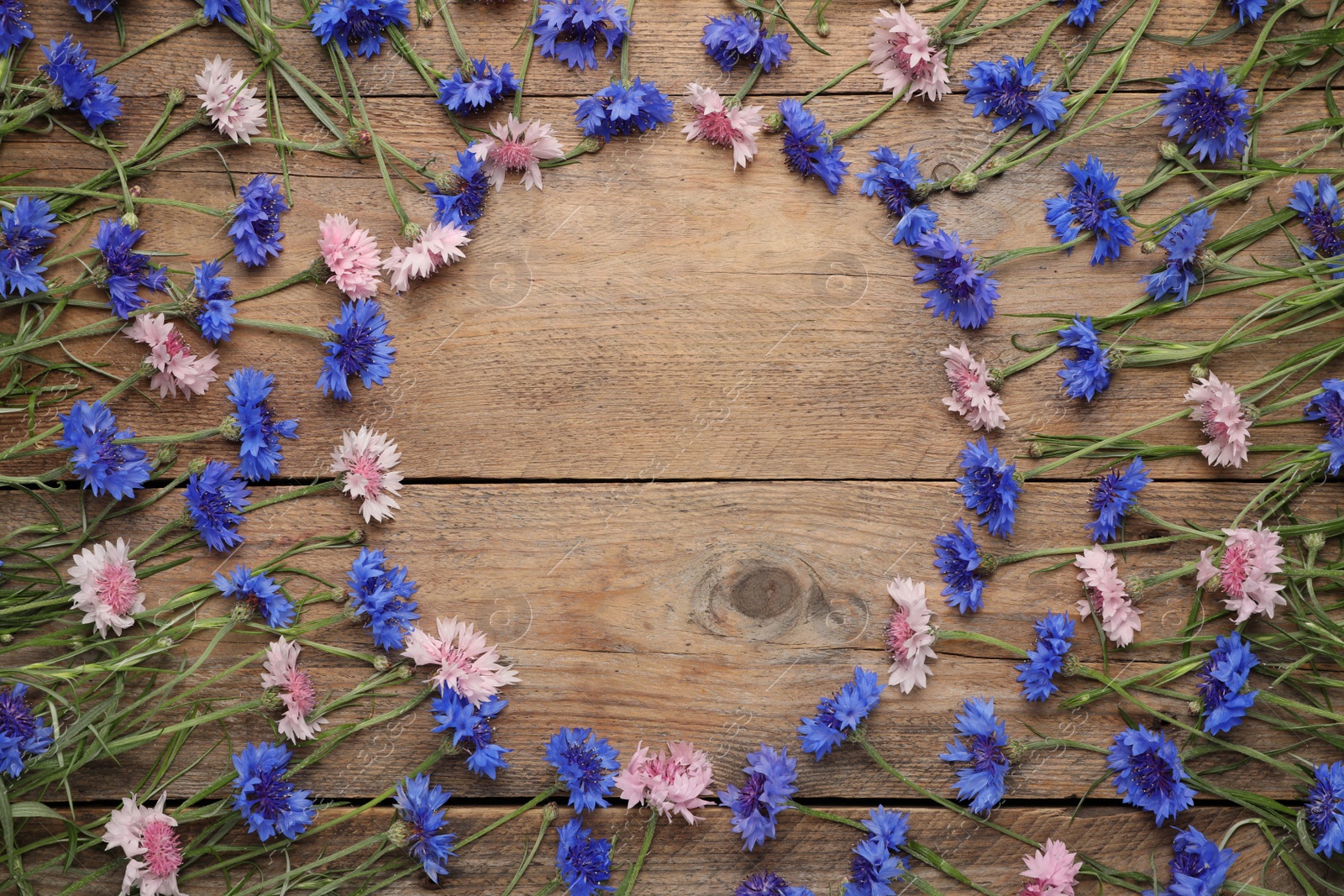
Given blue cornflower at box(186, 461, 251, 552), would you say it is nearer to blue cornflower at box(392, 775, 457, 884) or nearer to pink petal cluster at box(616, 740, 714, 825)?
blue cornflower at box(392, 775, 457, 884)

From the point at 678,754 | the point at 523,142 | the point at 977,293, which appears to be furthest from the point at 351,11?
the point at 678,754

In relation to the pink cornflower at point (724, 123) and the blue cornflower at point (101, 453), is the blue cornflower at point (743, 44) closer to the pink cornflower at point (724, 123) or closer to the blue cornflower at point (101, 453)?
the pink cornflower at point (724, 123)

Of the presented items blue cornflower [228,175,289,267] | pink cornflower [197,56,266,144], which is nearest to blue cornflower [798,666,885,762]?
blue cornflower [228,175,289,267]

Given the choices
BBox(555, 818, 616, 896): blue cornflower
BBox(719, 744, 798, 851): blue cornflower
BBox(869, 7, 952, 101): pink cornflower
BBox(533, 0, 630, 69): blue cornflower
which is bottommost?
BBox(555, 818, 616, 896): blue cornflower

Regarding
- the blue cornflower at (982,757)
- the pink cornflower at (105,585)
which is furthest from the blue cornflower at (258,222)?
the blue cornflower at (982,757)

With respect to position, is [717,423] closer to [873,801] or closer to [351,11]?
[873,801]

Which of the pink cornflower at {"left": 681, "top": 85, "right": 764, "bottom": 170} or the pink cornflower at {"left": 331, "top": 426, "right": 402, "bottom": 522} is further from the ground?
Result: the pink cornflower at {"left": 681, "top": 85, "right": 764, "bottom": 170}

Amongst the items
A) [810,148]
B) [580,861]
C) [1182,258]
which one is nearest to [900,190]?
[810,148]
